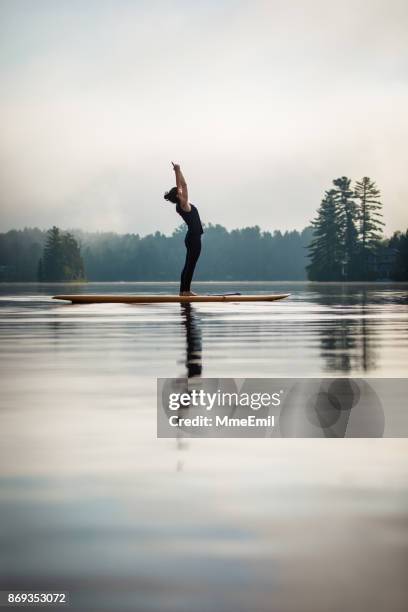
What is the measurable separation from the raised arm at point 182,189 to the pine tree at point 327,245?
441 feet

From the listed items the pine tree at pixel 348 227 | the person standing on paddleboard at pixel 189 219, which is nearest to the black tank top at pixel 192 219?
the person standing on paddleboard at pixel 189 219

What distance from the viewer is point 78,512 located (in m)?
4.93

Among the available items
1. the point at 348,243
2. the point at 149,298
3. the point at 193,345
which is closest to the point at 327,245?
the point at 348,243

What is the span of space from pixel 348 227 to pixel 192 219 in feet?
461

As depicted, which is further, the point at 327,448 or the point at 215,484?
the point at 327,448

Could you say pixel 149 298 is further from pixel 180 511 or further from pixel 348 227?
pixel 348 227

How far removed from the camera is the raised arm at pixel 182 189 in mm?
26694

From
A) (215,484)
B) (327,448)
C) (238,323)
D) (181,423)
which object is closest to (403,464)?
(327,448)

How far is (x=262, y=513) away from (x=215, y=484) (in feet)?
2.22

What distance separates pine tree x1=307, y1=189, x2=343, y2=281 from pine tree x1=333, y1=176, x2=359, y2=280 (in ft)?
1.81

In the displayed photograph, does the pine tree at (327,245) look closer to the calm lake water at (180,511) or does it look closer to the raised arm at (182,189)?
the raised arm at (182,189)

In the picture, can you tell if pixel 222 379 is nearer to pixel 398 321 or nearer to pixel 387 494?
pixel 387 494

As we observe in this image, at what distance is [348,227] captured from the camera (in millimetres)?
167375

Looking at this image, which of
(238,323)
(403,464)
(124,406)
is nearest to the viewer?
(403,464)
